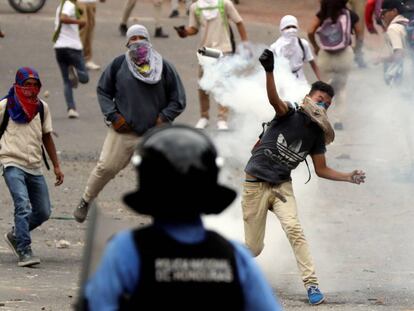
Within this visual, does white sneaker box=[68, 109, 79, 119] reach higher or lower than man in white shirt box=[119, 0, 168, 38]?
higher

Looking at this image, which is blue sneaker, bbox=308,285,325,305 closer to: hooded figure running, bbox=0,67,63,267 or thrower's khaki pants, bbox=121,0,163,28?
hooded figure running, bbox=0,67,63,267

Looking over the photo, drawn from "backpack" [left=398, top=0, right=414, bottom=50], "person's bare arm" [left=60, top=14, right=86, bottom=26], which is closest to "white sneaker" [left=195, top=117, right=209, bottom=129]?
"person's bare arm" [left=60, top=14, right=86, bottom=26]

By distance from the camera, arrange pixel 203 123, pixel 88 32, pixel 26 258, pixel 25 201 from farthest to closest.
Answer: pixel 88 32 → pixel 203 123 → pixel 26 258 → pixel 25 201

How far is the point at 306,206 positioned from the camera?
10711mm

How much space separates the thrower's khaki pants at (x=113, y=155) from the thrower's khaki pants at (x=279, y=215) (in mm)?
1654

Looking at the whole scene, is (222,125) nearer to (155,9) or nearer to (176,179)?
(155,9)

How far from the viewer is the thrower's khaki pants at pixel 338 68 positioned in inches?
563

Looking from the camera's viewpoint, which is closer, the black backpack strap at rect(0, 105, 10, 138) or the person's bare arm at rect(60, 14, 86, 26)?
the black backpack strap at rect(0, 105, 10, 138)

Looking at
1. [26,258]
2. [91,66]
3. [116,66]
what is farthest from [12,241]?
[91,66]

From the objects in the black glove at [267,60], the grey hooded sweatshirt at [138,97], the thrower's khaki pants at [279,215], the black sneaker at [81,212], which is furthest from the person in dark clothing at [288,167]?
the black sneaker at [81,212]

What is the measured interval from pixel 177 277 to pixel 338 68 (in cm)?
1138

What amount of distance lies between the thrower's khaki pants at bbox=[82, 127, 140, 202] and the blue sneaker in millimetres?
2178

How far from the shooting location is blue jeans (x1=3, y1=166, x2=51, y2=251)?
28.6 feet

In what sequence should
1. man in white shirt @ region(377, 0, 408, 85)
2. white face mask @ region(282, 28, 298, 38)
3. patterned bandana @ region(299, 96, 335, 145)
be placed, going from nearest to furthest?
patterned bandana @ region(299, 96, 335, 145) < man in white shirt @ region(377, 0, 408, 85) < white face mask @ region(282, 28, 298, 38)
